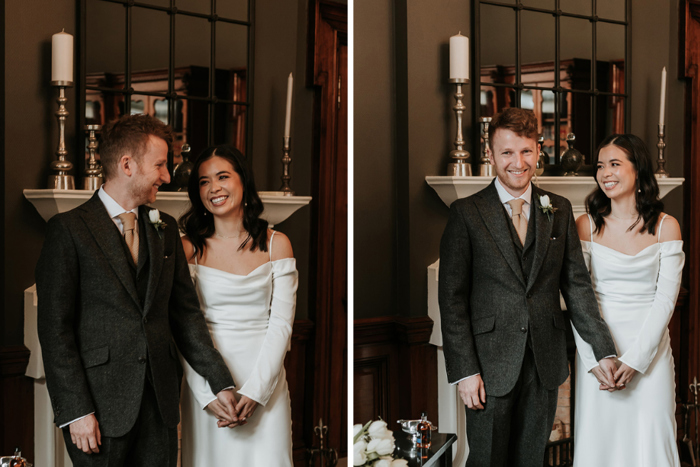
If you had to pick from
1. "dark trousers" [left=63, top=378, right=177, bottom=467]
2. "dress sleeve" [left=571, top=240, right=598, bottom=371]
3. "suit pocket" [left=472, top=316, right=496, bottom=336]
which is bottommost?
"dark trousers" [left=63, top=378, right=177, bottom=467]

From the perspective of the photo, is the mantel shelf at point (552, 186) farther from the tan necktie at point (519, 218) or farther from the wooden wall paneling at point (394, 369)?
the wooden wall paneling at point (394, 369)

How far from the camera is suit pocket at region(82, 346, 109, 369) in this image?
1224mm

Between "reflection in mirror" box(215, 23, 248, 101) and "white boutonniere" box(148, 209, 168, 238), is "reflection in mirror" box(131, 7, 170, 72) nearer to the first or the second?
"reflection in mirror" box(215, 23, 248, 101)

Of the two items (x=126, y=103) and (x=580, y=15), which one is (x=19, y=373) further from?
(x=580, y=15)

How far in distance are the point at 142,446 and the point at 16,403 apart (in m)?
0.27

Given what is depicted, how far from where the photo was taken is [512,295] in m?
1.33

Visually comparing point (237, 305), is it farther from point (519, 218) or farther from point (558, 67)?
point (558, 67)

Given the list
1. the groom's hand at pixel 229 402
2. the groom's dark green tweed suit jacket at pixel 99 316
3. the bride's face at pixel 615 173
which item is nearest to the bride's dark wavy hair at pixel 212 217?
the groom's dark green tweed suit jacket at pixel 99 316

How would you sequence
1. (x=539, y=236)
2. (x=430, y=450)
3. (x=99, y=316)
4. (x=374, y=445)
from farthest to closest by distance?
(x=374, y=445) → (x=430, y=450) → (x=539, y=236) → (x=99, y=316)

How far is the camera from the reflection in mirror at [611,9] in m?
1.46

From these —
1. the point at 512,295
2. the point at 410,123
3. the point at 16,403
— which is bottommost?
the point at 16,403

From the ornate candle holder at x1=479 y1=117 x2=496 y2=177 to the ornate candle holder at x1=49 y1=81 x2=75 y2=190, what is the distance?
2.88ft

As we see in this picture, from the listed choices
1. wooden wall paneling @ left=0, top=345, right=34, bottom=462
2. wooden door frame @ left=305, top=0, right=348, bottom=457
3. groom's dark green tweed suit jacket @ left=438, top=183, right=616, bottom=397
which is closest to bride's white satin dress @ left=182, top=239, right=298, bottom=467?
wooden door frame @ left=305, top=0, right=348, bottom=457

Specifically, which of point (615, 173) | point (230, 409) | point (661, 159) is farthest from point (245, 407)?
point (661, 159)
